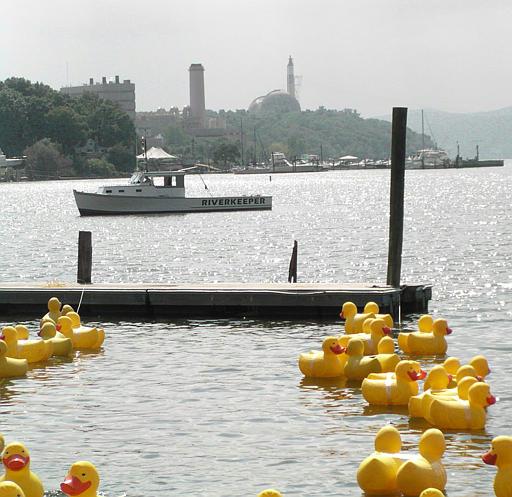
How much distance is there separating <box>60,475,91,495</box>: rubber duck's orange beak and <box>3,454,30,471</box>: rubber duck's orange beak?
67cm

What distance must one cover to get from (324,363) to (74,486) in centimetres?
896

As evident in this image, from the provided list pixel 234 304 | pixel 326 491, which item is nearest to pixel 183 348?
pixel 234 304

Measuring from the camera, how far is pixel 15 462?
47.5ft

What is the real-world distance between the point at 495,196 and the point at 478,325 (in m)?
106

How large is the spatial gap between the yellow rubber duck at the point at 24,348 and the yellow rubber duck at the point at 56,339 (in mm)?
342

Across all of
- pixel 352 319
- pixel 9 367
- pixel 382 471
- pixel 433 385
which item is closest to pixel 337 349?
pixel 352 319

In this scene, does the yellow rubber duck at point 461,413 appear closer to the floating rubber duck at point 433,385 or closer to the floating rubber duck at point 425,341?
the floating rubber duck at point 433,385

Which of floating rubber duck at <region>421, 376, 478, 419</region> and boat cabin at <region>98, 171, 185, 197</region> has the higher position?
floating rubber duck at <region>421, 376, 478, 419</region>

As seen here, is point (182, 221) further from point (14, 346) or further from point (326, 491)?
point (326, 491)

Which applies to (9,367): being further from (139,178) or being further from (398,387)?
(139,178)

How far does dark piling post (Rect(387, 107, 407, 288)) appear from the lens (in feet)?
98.0

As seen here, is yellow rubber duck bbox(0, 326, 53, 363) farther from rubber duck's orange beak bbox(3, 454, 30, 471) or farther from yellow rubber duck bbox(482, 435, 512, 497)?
yellow rubber duck bbox(482, 435, 512, 497)

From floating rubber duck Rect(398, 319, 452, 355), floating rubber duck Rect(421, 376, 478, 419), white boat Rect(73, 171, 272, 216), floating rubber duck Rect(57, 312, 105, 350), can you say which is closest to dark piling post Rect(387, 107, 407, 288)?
floating rubber duck Rect(398, 319, 452, 355)

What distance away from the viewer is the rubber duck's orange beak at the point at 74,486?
14086mm
